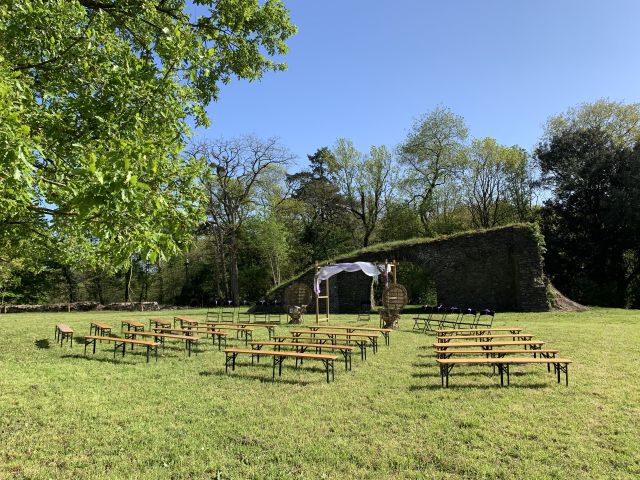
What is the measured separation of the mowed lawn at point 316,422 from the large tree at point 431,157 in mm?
29249

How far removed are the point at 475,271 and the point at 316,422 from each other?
64.0 ft

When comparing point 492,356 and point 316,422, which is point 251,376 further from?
point 492,356

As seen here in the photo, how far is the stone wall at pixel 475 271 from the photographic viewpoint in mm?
21484

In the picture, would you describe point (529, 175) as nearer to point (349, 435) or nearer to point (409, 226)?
point (409, 226)

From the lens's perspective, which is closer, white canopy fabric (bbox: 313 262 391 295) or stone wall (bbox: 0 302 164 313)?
A: white canopy fabric (bbox: 313 262 391 295)

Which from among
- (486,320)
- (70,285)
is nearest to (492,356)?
(486,320)

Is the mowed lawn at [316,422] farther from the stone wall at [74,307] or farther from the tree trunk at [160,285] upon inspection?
the tree trunk at [160,285]

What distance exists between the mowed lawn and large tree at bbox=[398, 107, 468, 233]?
29.2 meters

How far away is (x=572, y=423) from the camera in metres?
4.86

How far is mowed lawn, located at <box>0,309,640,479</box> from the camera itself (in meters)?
3.88

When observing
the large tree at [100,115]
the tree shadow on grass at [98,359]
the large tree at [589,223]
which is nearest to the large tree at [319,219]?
the large tree at [589,223]

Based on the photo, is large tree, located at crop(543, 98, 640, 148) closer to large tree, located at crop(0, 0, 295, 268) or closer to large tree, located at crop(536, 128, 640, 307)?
large tree, located at crop(536, 128, 640, 307)

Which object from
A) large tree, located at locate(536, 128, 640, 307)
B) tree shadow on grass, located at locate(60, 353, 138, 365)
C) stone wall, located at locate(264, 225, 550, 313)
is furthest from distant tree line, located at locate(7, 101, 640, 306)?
tree shadow on grass, located at locate(60, 353, 138, 365)

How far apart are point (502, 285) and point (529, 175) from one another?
16532mm
